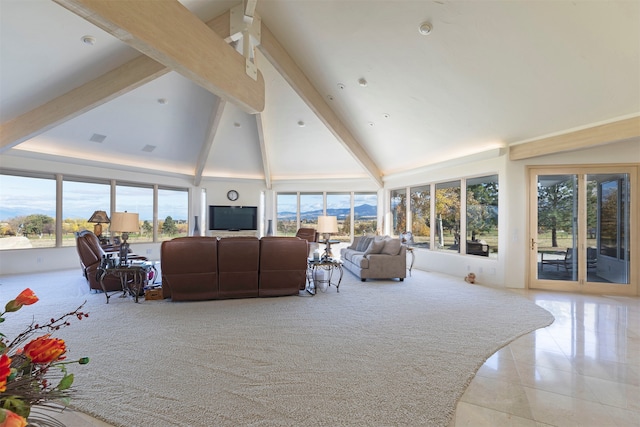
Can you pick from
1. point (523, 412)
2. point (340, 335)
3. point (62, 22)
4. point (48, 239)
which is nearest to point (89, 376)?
point (340, 335)

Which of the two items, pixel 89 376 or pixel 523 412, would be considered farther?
pixel 89 376

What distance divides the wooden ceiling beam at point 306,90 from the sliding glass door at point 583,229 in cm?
388

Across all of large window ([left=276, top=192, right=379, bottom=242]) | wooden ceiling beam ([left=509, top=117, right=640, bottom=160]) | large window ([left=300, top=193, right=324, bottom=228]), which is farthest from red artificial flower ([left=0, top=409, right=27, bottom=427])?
large window ([left=300, top=193, right=324, bottom=228])

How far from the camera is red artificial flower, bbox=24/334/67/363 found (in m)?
0.69

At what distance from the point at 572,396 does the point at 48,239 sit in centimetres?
930

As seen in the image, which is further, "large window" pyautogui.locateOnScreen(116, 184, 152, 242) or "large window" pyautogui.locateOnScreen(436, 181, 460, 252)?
"large window" pyautogui.locateOnScreen(116, 184, 152, 242)

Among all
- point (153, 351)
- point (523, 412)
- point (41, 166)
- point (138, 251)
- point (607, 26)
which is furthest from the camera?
point (138, 251)

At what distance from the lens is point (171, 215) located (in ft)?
30.6

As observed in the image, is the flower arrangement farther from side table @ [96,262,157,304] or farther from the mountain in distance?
the mountain in distance

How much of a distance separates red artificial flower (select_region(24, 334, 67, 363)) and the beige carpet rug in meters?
1.50

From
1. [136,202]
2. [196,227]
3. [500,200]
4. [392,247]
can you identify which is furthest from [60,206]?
Result: [500,200]

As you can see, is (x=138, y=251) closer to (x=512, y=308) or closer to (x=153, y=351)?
(x=153, y=351)

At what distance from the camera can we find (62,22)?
3.55 m

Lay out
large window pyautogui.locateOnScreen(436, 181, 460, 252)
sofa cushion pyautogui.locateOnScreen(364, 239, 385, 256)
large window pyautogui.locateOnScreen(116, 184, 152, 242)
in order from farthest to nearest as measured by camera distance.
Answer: large window pyautogui.locateOnScreen(116, 184, 152, 242), large window pyautogui.locateOnScreen(436, 181, 460, 252), sofa cushion pyautogui.locateOnScreen(364, 239, 385, 256)
